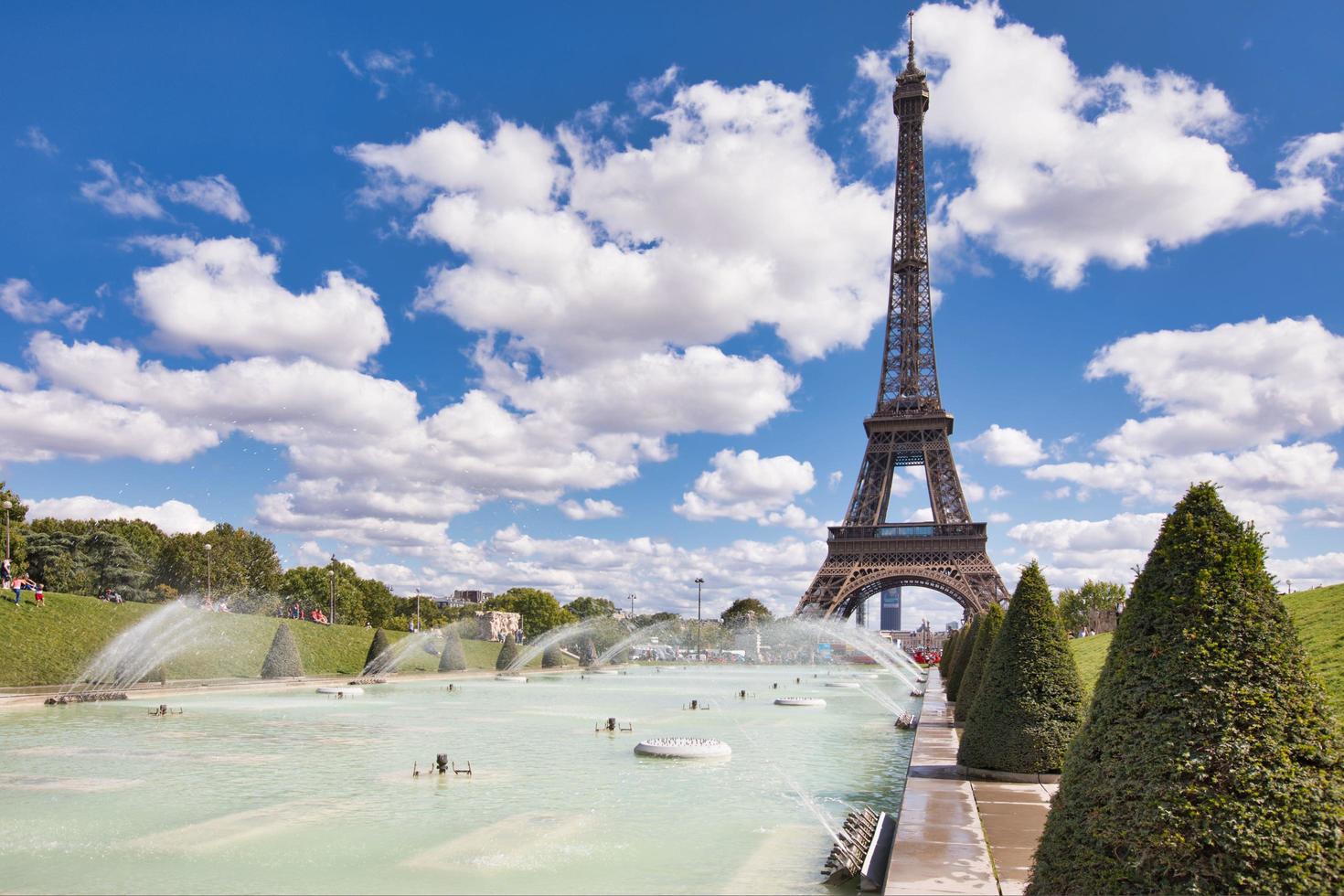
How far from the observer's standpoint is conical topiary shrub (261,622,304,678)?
136 ft

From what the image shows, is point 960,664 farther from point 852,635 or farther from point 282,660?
point 852,635

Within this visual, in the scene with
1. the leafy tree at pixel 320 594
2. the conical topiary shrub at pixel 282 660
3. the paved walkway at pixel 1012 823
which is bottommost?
the paved walkway at pixel 1012 823

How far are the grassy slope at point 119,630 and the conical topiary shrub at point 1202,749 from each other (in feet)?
124

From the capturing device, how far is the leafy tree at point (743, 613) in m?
141

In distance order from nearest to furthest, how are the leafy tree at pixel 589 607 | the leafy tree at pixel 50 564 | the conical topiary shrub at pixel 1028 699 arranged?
the conical topiary shrub at pixel 1028 699
the leafy tree at pixel 50 564
the leafy tree at pixel 589 607

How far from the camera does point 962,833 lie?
34.1ft

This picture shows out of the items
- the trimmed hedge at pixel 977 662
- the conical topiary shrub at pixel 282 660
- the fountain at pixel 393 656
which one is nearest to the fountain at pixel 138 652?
the conical topiary shrub at pixel 282 660

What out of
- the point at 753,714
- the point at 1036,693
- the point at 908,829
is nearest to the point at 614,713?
the point at 753,714

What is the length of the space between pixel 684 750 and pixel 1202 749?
47.1 ft

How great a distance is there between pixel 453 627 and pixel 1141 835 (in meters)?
59.5

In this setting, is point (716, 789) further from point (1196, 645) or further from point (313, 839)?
point (1196, 645)

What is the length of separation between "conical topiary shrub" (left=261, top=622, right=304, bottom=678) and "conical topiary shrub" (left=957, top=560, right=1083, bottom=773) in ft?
114

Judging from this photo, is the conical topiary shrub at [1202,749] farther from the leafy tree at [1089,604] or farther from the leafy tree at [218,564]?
the leafy tree at [1089,604]

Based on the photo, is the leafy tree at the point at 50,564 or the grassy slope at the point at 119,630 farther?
the leafy tree at the point at 50,564
